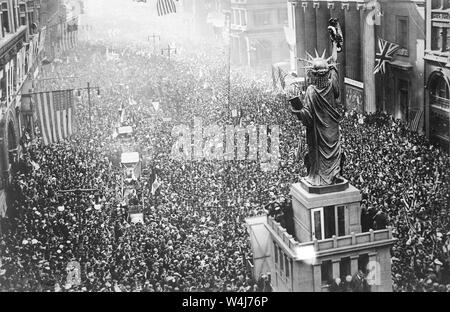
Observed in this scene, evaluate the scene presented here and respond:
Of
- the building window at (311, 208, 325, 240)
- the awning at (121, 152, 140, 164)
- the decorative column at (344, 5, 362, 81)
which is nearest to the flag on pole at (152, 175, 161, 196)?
the awning at (121, 152, 140, 164)

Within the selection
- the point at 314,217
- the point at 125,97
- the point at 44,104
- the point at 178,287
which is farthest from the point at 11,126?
the point at 314,217

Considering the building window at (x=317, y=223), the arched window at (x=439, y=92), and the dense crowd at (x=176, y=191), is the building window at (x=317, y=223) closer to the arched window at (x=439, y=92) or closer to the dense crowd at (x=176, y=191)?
the dense crowd at (x=176, y=191)

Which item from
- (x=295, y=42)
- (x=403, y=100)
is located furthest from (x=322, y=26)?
(x=403, y=100)

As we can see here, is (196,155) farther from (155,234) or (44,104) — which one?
(44,104)

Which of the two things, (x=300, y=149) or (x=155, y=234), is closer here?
(x=155, y=234)

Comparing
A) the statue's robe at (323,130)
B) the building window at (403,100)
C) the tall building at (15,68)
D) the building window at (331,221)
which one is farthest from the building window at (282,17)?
the building window at (331,221)
